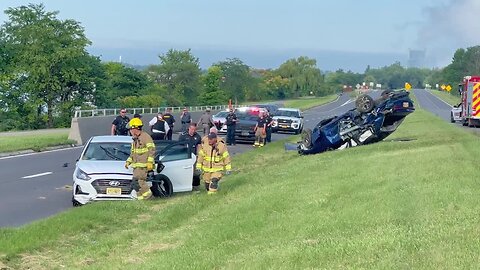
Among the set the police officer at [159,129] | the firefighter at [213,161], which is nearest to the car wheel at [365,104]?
the police officer at [159,129]

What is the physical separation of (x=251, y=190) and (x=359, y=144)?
10.2m

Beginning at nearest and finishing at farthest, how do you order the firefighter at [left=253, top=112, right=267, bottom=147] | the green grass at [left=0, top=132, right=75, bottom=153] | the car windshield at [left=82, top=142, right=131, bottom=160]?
the car windshield at [left=82, top=142, right=131, bottom=160]
the green grass at [left=0, top=132, right=75, bottom=153]
the firefighter at [left=253, top=112, right=267, bottom=147]

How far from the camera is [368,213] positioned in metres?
10.7

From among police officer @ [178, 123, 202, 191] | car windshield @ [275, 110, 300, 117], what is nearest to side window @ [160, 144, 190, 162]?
police officer @ [178, 123, 202, 191]

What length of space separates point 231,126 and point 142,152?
59.7 feet

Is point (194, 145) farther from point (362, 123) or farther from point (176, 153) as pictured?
point (362, 123)

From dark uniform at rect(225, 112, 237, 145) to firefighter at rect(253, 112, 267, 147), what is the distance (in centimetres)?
99

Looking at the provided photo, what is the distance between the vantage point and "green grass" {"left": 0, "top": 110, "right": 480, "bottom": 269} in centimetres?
814

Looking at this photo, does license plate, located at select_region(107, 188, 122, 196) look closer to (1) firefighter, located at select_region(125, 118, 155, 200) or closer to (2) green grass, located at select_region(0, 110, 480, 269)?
(1) firefighter, located at select_region(125, 118, 155, 200)

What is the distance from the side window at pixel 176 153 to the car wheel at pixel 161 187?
437 millimetres

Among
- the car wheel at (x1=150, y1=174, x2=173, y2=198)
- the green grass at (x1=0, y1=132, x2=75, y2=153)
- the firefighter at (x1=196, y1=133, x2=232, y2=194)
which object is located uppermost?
the firefighter at (x1=196, y1=133, x2=232, y2=194)

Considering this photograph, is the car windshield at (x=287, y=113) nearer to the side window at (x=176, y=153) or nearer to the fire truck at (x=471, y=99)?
the fire truck at (x=471, y=99)

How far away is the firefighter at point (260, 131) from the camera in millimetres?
33406

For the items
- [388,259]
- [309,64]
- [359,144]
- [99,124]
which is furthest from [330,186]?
[309,64]
